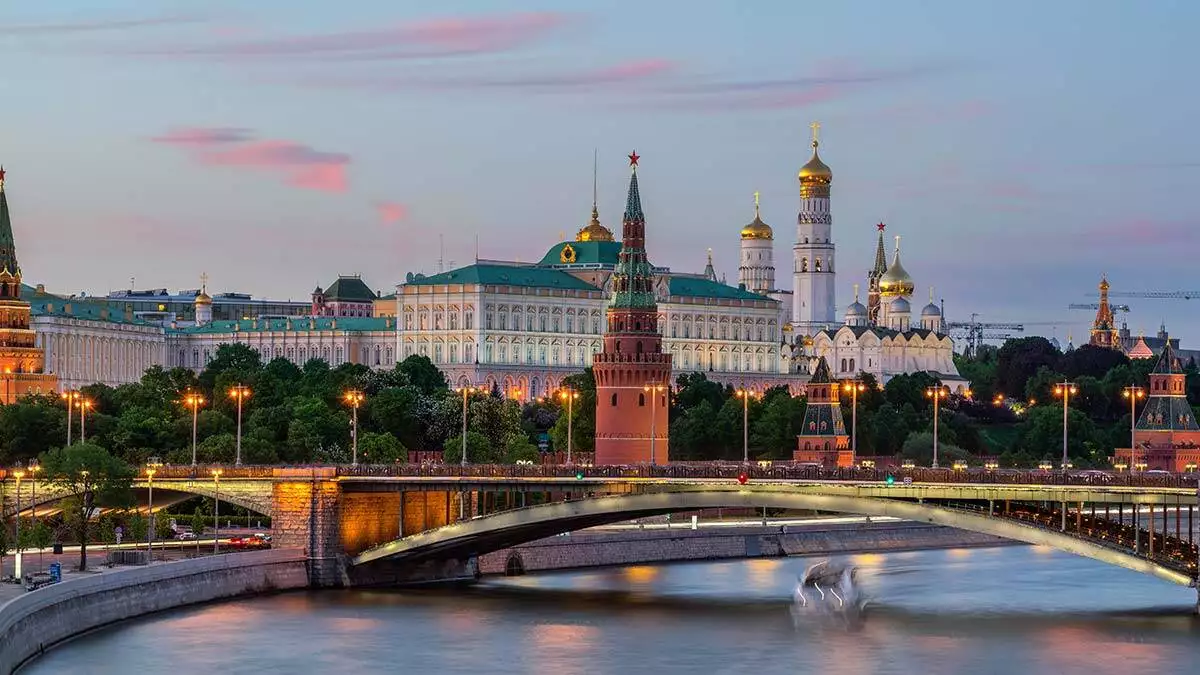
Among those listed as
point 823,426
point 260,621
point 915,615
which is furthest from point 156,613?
point 823,426

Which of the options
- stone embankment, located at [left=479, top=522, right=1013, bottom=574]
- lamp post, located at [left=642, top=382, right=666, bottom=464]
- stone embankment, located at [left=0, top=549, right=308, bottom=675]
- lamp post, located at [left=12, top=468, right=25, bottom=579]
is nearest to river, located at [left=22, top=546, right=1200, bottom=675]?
stone embankment, located at [left=0, top=549, right=308, bottom=675]

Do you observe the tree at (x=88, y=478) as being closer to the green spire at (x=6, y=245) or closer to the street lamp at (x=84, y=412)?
the street lamp at (x=84, y=412)

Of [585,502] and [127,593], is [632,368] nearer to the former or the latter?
[585,502]

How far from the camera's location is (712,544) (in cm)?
13000

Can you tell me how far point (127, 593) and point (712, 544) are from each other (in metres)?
42.7

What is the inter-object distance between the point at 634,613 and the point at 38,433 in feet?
186

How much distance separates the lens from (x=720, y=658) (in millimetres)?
86938

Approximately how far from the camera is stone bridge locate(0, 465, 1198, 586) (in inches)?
3701

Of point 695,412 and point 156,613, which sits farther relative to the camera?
point 695,412

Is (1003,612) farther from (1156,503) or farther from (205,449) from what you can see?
(205,449)

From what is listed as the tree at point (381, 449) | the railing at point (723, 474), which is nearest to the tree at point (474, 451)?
the tree at point (381, 449)

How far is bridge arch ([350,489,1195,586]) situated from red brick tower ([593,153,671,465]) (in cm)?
3667

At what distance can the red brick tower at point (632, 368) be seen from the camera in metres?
148

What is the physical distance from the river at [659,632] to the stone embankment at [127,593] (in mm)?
737
